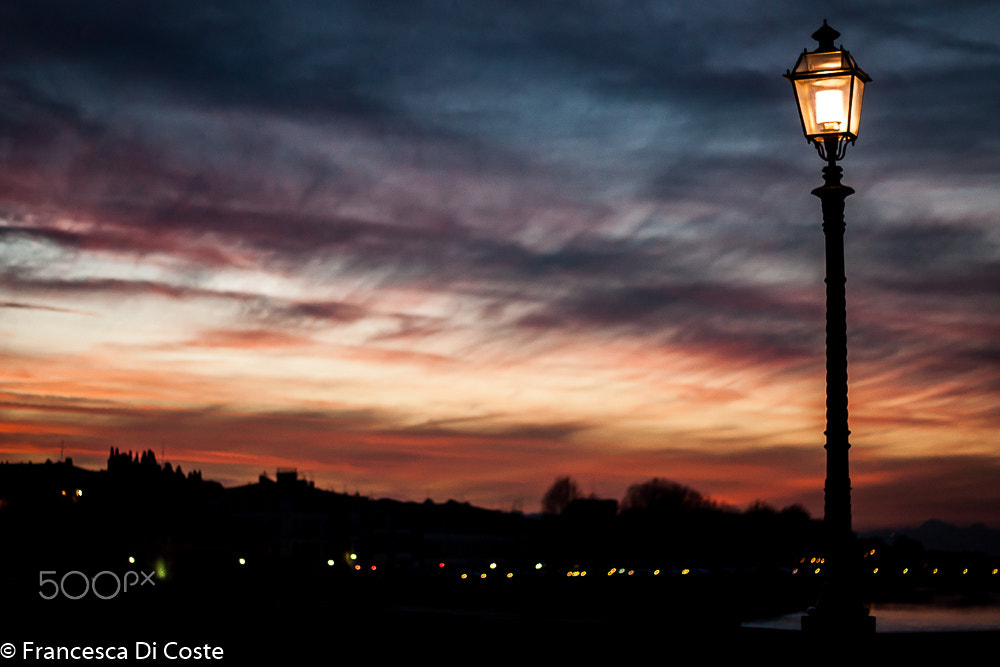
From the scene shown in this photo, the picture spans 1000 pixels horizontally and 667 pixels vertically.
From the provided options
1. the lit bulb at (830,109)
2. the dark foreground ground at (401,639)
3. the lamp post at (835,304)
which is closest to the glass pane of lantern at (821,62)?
the lamp post at (835,304)

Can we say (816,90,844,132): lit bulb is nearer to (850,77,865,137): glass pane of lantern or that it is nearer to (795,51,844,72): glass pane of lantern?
(850,77,865,137): glass pane of lantern


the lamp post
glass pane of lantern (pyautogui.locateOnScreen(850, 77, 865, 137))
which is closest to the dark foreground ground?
the lamp post

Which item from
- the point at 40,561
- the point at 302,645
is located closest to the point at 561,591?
the point at 40,561

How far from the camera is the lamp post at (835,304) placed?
12.4m

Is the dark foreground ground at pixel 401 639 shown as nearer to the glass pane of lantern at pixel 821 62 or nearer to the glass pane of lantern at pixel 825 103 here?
the glass pane of lantern at pixel 825 103

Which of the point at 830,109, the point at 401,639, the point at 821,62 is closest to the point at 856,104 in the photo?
the point at 830,109

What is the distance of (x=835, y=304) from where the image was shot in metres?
12.6

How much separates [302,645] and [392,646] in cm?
147

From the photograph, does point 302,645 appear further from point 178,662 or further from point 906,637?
point 906,637

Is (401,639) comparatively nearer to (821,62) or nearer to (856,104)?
(856,104)

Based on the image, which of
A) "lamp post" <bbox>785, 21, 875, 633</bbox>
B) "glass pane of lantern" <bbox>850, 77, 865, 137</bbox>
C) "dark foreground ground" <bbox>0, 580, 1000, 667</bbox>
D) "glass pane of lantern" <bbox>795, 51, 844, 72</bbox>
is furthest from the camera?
"dark foreground ground" <bbox>0, 580, 1000, 667</bbox>

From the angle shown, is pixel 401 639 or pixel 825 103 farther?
pixel 401 639

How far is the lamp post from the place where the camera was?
488 inches

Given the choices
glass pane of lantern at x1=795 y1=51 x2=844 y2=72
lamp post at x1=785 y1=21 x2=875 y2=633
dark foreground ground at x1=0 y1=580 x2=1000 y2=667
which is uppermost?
glass pane of lantern at x1=795 y1=51 x2=844 y2=72
